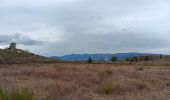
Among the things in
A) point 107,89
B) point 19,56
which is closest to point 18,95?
point 107,89

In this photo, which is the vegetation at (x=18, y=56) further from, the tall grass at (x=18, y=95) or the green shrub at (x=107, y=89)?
the tall grass at (x=18, y=95)

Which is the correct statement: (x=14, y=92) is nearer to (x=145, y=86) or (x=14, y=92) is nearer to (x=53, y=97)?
(x=53, y=97)

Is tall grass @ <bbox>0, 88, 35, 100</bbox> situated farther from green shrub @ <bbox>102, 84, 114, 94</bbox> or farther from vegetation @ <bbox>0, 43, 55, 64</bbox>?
vegetation @ <bbox>0, 43, 55, 64</bbox>

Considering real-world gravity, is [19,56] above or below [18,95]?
above

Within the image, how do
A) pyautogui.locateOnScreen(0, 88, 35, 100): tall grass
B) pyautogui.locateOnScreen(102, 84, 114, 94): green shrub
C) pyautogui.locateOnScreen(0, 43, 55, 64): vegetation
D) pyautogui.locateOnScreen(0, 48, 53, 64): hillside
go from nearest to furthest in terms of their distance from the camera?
pyautogui.locateOnScreen(0, 88, 35, 100): tall grass < pyautogui.locateOnScreen(102, 84, 114, 94): green shrub < pyautogui.locateOnScreen(0, 43, 55, 64): vegetation < pyautogui.locateOnScreen(0, 48, 53, 64): hillside

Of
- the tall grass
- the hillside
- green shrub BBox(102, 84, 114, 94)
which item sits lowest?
green shrub BBox(102, 84, 114, 94)

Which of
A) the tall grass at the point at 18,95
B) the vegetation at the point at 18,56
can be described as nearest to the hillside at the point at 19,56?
the vegetation at the point at 18,56

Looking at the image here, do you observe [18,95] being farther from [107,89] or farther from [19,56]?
[19,56]

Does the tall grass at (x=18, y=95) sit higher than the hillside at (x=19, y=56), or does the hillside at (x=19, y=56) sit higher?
the hillside at (x=19, y=56)

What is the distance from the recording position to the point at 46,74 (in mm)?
28000

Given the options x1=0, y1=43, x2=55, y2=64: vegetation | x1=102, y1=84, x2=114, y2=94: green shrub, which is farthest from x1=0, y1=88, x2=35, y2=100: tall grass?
x1=0, y1=43, x2=55, y2=64: vegetation

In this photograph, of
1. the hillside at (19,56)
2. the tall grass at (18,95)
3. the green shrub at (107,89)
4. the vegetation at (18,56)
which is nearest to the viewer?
the tall grass at (18,95)

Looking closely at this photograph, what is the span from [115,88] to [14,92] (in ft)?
28.9

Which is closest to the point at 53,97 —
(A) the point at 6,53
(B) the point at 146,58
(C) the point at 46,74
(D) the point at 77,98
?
(D) the point at 77,98
